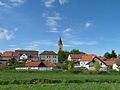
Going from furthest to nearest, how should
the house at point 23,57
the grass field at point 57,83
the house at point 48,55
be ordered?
the house at point 48,55 → the house at point 23,57 → the grass field at point 57,83

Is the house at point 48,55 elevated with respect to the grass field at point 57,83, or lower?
elevated

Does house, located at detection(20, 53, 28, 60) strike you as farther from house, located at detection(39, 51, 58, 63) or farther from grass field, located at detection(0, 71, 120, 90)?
grass field, located at detection(0, 71, 120, 90)

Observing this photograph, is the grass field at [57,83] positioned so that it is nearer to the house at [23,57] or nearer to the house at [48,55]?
the house at [23,57]

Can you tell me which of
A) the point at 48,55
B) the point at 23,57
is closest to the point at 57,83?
the point at 23,57

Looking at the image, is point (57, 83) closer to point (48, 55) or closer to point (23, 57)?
point (23, 57)

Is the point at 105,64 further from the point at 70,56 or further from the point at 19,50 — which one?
the point at 19,50

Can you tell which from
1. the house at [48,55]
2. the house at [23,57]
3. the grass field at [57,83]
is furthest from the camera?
the house at [48,55]

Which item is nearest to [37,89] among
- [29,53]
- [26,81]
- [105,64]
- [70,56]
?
[26,81]

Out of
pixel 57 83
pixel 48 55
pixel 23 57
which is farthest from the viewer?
pixel 48 55

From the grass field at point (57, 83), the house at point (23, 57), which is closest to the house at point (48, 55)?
the house at point (23, 57)

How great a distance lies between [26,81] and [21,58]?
13458 centimetres

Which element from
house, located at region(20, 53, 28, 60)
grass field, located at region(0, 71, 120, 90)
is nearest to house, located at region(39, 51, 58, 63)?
house, located at region(20, 53, 28, 60)

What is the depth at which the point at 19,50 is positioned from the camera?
19588cm

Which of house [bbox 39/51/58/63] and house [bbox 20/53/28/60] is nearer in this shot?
house [bbox 20/53/28/60]
